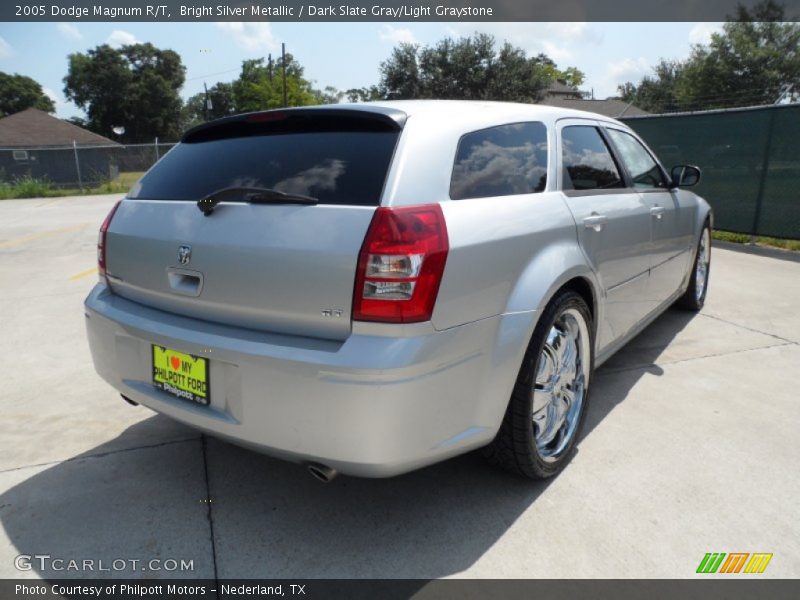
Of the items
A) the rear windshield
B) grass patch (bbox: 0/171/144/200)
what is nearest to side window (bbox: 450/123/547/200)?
the rear windshield

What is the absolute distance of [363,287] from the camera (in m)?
1.82

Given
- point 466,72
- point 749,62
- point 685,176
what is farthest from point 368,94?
point 685,176

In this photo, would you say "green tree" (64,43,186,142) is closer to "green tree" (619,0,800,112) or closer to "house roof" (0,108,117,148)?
"house roof" (0,108,117,148)

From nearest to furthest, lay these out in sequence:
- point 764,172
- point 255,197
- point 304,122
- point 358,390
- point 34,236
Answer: point 358,390 → point 255,197 → point 304,122 → point 764,172 → point 34,236

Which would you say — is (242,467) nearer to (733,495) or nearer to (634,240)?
(733,495)

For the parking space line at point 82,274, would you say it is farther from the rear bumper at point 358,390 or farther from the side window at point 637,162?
the side window at point 637,162

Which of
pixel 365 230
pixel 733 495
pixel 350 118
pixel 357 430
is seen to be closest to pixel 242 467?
pixel 357 430

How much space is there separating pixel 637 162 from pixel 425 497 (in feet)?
8.72

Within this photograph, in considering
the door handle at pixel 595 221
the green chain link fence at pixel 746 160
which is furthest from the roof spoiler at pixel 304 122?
the green chain link fence at pixel 746 160

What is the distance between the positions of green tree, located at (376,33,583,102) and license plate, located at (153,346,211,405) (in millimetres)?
41624

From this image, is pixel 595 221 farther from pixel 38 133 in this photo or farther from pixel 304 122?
pixel 38 133

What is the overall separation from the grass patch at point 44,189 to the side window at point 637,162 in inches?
978

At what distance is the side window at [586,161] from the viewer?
2.83 metres
